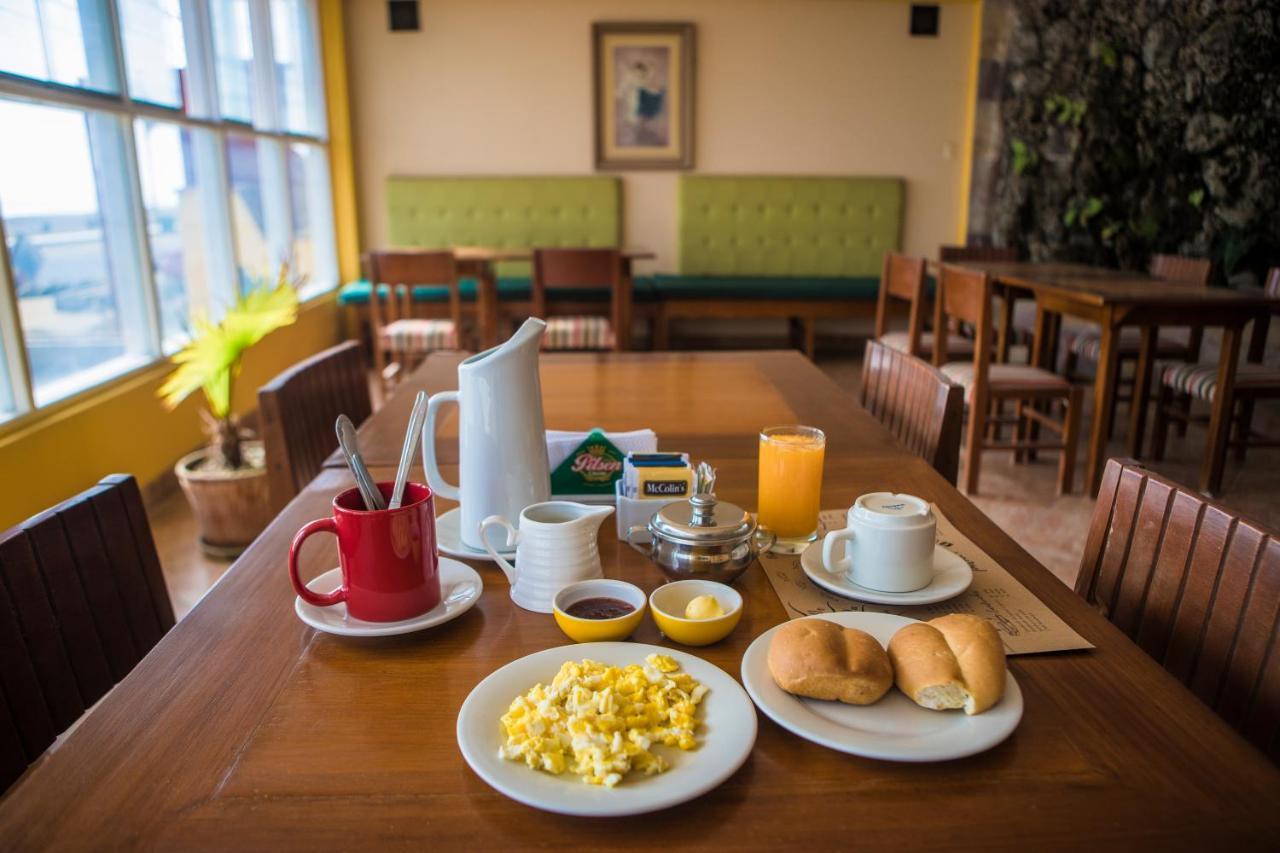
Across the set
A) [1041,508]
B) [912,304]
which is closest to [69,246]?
[912,304]

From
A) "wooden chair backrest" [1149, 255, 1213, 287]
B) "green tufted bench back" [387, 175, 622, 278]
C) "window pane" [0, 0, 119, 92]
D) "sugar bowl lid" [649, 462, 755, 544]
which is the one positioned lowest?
"sugar bowl lid" [649, 462, 755, 544]

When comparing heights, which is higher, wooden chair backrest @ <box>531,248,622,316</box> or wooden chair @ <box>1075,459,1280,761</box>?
wooden chair backrest @ <box>531,248,622,316</box>

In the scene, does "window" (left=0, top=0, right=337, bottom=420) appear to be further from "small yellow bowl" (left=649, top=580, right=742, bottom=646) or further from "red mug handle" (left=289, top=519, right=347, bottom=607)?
"small yellow bowl" (left=649, top=580, right=742, bottom=646)

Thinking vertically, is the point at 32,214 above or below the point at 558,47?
below

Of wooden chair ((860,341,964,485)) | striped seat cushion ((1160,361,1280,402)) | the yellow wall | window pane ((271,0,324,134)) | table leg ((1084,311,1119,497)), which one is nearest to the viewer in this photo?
wooden chair ((860,341,964,485))

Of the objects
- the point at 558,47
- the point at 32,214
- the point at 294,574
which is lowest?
the point at 294,574

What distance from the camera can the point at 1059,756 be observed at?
651 mm

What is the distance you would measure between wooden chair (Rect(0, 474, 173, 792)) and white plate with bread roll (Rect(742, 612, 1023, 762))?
68 centimetres

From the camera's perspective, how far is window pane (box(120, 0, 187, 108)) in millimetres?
3137

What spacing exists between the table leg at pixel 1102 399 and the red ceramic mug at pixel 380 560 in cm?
271

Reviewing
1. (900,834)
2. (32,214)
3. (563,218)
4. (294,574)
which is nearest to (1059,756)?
(900,834)

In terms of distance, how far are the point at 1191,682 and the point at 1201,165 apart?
4.77 m

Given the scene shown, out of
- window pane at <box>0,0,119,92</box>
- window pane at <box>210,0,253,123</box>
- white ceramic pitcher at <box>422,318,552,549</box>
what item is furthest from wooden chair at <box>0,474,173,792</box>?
window pane at <box>210,0,253,123</box>

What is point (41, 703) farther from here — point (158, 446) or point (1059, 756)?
point (158, 446)
